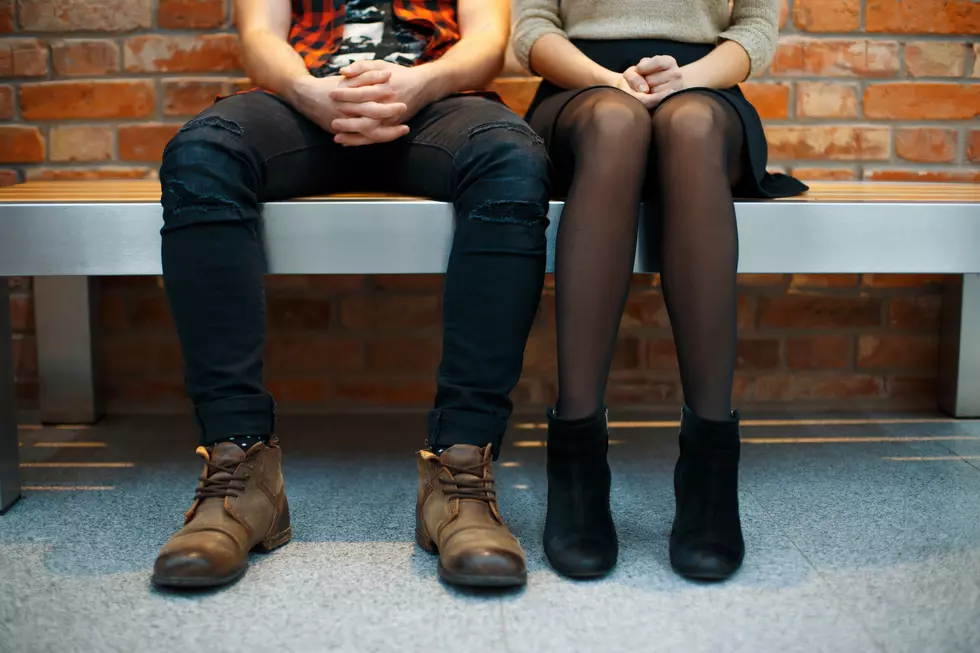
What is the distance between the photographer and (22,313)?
179cm

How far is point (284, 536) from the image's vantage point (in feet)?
3.84

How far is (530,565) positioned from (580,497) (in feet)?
0.35

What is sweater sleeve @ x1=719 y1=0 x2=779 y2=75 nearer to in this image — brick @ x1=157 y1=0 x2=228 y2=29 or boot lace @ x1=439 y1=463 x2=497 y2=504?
boot lace @ x1=439 y1=463 x2=497 y2=504

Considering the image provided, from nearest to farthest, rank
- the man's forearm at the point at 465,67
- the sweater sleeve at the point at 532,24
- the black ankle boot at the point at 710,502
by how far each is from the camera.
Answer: the black ankle boot at the point at 710,502, the man's forearm at the point at 465,67, the sweater sleeve at the point at 532,24

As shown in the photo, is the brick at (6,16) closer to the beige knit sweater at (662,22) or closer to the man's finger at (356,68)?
the man's finger at (356,68)

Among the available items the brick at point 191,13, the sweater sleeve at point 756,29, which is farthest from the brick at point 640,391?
the brick at point 191,13

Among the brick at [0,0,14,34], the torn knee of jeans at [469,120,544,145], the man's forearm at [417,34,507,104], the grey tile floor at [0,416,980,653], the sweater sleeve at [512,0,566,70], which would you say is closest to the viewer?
the grey tile floor at [0,416,980,653]

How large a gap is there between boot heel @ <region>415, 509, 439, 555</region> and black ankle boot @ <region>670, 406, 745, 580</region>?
29 centimetres

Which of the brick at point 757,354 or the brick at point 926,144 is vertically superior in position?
the brick at point 926,144

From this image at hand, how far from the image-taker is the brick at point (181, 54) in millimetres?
1720

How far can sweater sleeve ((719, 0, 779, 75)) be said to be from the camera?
4.43 feet

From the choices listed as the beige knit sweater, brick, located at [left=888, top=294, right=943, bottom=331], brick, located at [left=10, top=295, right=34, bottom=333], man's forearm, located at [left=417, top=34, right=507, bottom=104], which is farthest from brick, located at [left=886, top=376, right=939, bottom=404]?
brick, located at [left=10, top=295, right=34, bottom=333]

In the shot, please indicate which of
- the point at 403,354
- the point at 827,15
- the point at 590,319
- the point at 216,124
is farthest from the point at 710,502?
the point at 827,15

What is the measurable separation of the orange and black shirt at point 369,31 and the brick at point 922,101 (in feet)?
2.87
